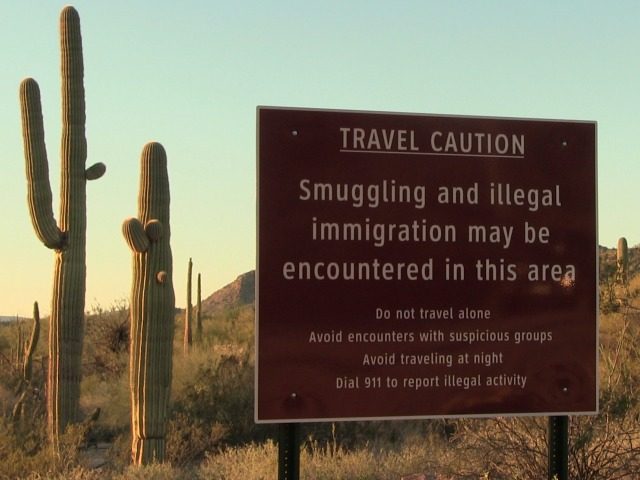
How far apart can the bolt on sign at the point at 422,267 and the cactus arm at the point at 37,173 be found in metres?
10.2

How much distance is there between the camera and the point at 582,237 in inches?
294

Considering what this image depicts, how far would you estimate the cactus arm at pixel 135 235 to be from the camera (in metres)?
13.8

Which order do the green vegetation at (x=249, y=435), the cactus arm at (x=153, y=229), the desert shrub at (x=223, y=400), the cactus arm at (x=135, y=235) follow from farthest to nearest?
1. the desert shrub at (x=223, y=400)
2. the cactus arm at (x=153, y=229)
3. the cactus arm at (x=135, y=235)
4. the green vegetation at (x=249, y=435)

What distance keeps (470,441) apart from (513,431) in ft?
1.73

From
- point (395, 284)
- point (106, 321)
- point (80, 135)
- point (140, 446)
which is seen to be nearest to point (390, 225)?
point (395, 284)

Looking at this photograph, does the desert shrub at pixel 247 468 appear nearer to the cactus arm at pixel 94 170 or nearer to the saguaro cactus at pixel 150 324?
the saguaro cactus at pixel 150 324

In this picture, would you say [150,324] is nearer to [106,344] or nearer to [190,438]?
[190,438]

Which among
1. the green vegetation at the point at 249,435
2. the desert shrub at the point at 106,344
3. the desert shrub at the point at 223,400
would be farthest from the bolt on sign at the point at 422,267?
the desert shrub at the point at 106,344

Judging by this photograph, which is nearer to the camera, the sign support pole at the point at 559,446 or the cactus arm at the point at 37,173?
the sign support pole at the point at 559,446

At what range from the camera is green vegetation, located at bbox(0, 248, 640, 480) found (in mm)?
9430

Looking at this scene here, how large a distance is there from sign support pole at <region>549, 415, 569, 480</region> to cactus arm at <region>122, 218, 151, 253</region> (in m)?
7.65

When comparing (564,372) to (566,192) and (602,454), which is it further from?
(602,454)

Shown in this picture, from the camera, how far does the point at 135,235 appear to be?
13883mm

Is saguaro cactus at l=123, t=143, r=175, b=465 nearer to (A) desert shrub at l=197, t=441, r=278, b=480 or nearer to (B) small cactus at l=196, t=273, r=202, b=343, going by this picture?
(A) desert shrub at l=197, t=441, r=278, b=480
